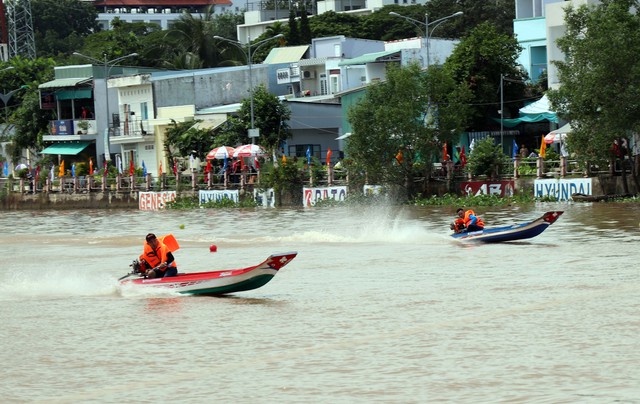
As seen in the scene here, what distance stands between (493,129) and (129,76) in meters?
26.3

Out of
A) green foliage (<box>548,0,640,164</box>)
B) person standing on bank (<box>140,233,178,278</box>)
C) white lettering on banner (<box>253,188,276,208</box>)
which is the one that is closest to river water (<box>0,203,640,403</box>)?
person standing on bank (<box>140,233,178,278</box>)

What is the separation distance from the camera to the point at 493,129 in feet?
191

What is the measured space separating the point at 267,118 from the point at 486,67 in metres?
12.5

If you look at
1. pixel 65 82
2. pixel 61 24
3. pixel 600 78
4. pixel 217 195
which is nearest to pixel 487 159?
pixel 600 78

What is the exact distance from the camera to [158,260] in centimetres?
2258

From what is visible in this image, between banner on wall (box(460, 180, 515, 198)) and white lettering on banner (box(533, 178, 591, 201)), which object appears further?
banner on wall (box(460, 180, 515, 198))

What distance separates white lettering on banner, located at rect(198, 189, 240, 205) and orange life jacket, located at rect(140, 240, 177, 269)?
112ft

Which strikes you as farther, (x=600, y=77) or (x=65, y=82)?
(x=65, y=82)

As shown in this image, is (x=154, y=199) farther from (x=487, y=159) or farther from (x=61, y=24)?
(x=61, y=24)

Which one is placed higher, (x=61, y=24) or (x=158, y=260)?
(x=61, y=24)

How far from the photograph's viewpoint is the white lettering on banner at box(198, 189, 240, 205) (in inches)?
2251

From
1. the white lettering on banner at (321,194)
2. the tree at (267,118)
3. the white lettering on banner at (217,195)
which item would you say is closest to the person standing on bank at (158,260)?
the white lettering on banner at (321,194)

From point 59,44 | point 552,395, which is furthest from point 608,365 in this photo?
point 59,44

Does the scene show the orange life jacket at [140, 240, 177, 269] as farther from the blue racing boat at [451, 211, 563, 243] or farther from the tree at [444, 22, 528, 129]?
the tree at [444, 22, 528, 129]
